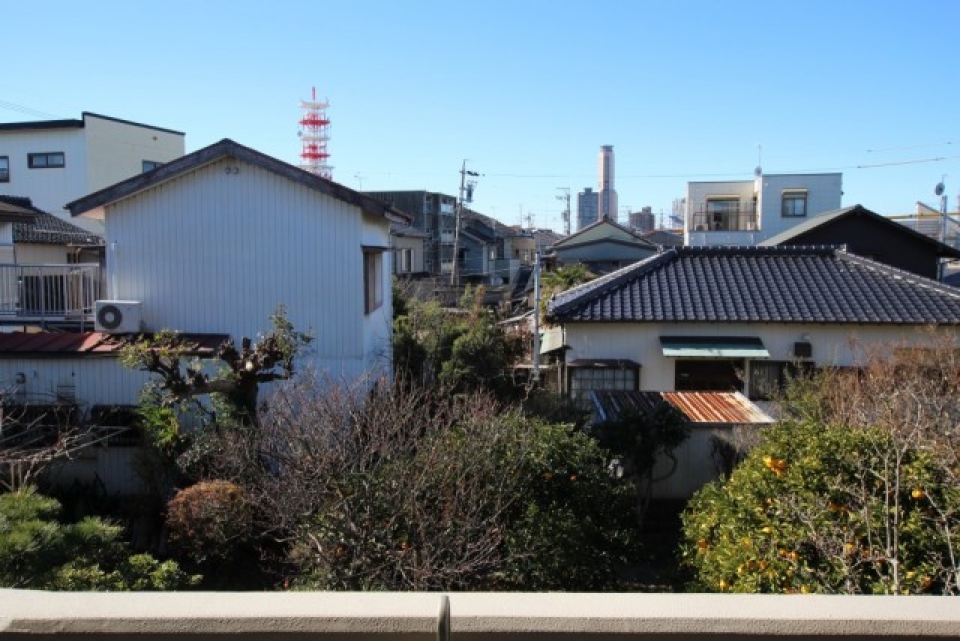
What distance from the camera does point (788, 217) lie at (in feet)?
124

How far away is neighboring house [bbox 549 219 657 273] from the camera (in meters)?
37.4

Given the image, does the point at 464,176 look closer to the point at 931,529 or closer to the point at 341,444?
the point at 341,444

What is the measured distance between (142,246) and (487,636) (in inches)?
500

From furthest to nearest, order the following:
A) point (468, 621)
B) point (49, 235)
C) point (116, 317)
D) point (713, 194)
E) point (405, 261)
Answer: point (405, 261), point (713, 194), point (49, 235), point (116, 317), point (468, 621)

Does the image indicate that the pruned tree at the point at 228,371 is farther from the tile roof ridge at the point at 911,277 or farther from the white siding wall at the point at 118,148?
the white siding wall at the point at 118,148

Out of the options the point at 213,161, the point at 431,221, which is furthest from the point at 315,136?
the point at 213,161

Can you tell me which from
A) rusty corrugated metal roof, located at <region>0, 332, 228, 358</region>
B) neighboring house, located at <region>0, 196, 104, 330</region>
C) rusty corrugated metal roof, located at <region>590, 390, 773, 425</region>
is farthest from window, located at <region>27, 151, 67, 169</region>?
rusty corrugated metal roof, located at <region>590, 390, 773, 425</region>

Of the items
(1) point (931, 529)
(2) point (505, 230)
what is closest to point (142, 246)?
(1) point (931, 529)

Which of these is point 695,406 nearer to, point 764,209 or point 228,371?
point 228,371

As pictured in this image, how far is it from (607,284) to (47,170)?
2720 cm

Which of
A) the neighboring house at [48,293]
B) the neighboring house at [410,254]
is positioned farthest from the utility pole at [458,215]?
the neighboring house at [48,293]

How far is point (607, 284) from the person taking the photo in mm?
16609

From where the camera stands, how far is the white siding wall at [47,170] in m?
32.3

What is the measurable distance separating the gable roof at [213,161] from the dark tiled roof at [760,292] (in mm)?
5161
